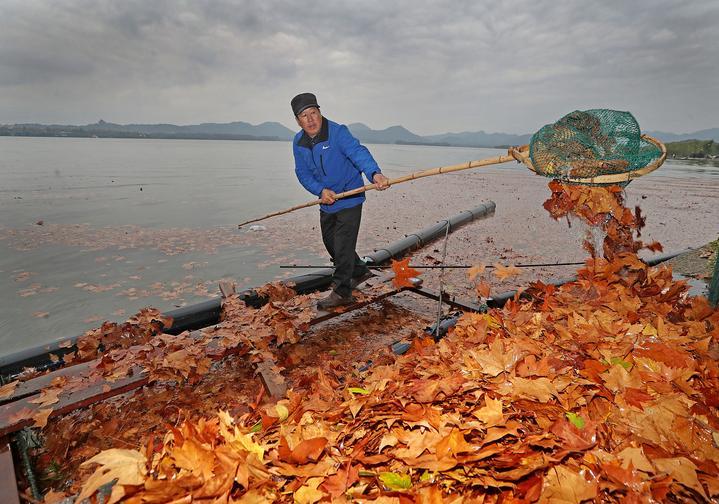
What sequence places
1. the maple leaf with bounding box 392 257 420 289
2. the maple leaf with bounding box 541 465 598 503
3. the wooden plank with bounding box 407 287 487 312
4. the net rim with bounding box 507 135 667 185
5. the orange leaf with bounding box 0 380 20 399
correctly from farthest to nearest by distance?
the maple leaf with bounding box 392 257 420 289 < the wooden plank with bounding box 407 287 487 312 < the net rim with bounding box 507 135 667 185 < the orange leaf with bounding box 0 380 20 399 < the maple leaf with bounding box 541 465 598 503

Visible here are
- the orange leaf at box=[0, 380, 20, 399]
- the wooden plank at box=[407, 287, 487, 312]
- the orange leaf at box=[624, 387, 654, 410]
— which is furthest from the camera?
the wooden plank at box=[407, 287, 487, 312]

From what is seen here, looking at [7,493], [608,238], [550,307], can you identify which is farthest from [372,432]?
[608,238]

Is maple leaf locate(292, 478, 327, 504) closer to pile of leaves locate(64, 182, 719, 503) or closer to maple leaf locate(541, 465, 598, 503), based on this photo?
pile of leaves locate(64, 182, 719, 503)

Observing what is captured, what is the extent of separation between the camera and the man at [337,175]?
488 centimetres

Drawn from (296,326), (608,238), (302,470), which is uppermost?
(608,238)

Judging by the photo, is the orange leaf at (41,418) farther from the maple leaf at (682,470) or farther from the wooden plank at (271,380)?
the maple leaf at (682,470)

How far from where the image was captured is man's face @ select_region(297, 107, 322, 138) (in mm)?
4625

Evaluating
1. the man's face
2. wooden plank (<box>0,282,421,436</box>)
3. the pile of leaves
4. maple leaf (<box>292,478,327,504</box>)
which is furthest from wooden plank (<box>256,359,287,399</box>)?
the man's face

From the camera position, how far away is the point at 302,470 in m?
1.70

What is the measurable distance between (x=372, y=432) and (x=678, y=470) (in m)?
1.36

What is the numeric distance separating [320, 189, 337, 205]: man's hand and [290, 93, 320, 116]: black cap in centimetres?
107

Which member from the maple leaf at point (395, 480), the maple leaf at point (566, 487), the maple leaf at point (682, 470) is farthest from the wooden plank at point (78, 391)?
the maple leaf at point (682, 470)

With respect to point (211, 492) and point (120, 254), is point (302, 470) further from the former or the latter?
point (120, 254)

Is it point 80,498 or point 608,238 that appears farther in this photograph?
point 608,238
